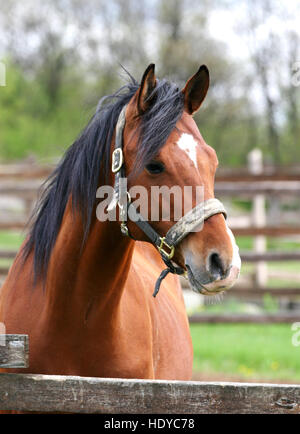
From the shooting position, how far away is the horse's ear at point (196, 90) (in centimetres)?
240

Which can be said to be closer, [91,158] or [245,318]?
[91,158]

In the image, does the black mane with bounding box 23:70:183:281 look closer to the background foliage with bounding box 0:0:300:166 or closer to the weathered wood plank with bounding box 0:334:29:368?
the weathered wood plank with bounding box 0:334:29:368

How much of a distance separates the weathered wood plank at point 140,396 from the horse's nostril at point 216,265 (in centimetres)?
43

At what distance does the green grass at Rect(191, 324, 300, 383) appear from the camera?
676cm

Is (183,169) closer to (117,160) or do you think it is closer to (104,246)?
(117,160)

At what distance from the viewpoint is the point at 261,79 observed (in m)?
22.5

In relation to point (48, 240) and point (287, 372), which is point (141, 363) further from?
point (287, 372)

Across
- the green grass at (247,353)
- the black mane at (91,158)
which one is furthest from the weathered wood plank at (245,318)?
the black mane at (91,158)

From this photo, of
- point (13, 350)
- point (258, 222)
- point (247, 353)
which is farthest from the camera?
point (258, 222)

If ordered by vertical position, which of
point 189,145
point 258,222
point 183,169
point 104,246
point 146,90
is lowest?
point 104,246

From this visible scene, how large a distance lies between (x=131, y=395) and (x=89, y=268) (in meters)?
0.59

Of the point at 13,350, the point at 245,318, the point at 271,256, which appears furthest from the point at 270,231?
the point at 13,350

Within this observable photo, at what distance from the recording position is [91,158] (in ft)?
Result: 8.30

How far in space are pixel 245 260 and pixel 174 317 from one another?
18.0 feet
